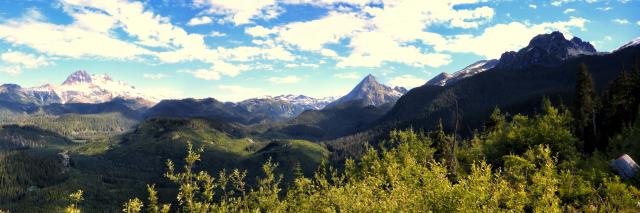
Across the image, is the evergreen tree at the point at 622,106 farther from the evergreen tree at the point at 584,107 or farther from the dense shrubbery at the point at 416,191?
the dense shrubbery at the point at 416,191

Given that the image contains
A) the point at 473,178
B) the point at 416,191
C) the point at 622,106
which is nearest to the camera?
the point at 473,178

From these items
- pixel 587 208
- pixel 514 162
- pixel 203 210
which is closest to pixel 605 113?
pixel 514 162

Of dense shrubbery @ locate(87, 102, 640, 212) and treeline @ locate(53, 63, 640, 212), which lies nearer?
dense shrubbery @ locate(87, 102, 640, 212)

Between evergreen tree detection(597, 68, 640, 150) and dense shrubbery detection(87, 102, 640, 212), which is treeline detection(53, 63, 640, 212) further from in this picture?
evergreen tree detection(597, 68, 640, 150)

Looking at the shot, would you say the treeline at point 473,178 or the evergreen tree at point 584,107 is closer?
the treeline at point 473,178

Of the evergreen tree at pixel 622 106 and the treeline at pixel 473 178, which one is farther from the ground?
the evergreen tree at pixel 622 106

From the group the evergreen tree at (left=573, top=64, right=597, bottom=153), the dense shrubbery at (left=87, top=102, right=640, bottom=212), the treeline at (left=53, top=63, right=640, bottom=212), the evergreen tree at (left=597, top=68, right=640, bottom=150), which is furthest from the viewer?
the evergreen tree at (left=573, top=64, right=597, bottom=153)

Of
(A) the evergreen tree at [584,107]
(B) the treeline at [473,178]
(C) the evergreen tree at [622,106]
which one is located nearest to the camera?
(B) the treeline at [473,178]

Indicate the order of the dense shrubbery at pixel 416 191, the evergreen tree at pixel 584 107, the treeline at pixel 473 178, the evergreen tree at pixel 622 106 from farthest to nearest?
the evergreen tree at pixel 584 107 → the evergreen tree at pixel 622 106 → the treeline at pixel 473 178 → the dense shrubbery at pixel 416 191

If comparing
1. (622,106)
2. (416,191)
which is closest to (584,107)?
(622,106)

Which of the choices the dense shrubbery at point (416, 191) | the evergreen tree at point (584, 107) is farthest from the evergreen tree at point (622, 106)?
the dense shrubbery at point (416, 191)

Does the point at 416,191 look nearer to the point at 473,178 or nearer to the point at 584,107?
the point at 473,178

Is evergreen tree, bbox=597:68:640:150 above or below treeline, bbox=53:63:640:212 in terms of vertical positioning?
above

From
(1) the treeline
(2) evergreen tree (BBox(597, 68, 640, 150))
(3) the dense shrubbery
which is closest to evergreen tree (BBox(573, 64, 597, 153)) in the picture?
(1) the treeline
